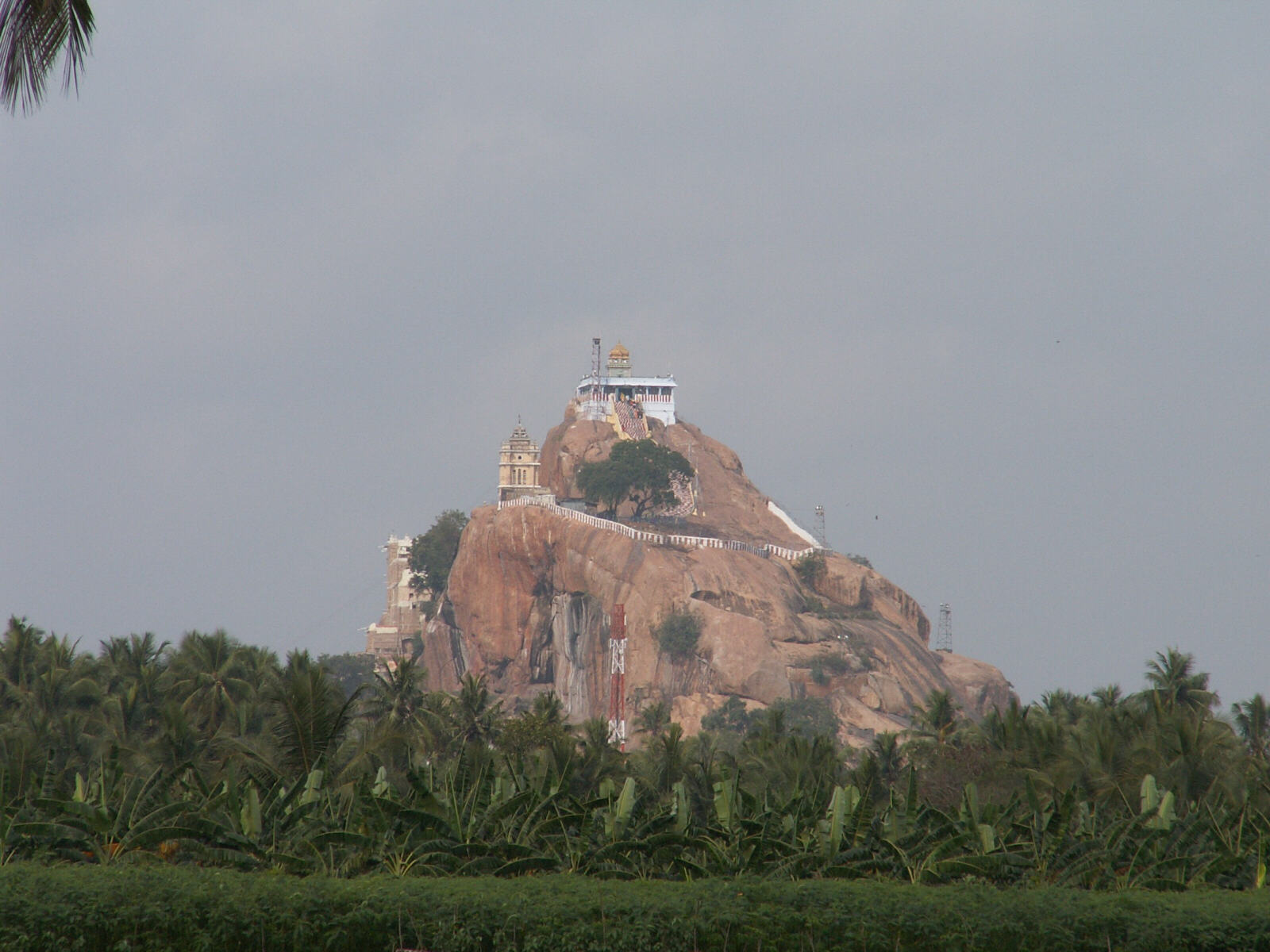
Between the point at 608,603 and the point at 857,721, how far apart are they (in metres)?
19.7

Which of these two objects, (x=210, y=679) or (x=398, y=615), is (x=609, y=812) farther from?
(x=398, y=615)

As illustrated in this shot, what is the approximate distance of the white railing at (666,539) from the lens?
107 metres

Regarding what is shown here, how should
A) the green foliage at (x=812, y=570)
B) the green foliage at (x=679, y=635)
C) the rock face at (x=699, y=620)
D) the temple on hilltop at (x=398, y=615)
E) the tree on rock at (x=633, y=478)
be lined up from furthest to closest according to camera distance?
the temple on hilltop at (x=398, y=615) → the tree on rock at (x=633, y=478) → the green foliage at (x=812, y=570) → the green foliage at (x=679, y=635) → the rock face at (x=699, y=620)

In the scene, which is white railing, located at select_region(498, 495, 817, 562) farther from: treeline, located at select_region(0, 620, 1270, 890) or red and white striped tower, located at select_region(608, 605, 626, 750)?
treeline, located at select_region(0, 620, 1270, 890)

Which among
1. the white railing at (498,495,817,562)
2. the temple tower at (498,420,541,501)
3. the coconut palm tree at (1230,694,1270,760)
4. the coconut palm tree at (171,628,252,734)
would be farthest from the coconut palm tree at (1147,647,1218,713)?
the temple tower at (498,420,541,501)

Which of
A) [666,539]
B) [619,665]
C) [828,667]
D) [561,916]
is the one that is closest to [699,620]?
[619,665]

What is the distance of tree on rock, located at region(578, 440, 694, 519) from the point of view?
4774 inches

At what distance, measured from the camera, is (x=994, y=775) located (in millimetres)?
35750

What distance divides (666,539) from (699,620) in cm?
998

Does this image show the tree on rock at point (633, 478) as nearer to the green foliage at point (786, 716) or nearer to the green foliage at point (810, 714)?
the green foliage at point (786, 716)

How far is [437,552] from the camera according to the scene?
135 m

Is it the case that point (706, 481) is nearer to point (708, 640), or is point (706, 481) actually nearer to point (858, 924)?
point (708, 640)

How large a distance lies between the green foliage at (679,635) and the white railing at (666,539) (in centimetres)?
848

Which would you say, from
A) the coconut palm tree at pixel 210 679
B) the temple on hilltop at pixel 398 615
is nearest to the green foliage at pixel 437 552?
the temple on hilltop at pixel 398 615
